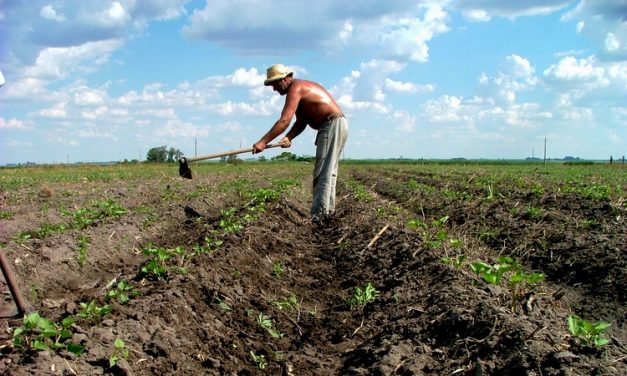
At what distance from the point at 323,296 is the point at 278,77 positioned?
12.2 feet

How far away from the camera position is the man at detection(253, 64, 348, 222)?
8414mm

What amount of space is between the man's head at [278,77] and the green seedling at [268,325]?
4.38 m

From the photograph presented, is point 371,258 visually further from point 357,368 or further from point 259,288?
point 357,368

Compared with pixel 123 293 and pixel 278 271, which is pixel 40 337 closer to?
pixel 123 293

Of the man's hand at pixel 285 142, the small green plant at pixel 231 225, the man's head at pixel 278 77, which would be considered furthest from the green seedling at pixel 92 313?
the man's hand at pixel 285 142

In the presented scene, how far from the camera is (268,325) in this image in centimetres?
468

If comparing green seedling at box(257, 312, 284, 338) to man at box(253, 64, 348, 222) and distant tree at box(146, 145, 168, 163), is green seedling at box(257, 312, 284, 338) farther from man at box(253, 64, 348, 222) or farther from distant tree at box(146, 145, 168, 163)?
distant tree at box(146, 145, 168, 163)

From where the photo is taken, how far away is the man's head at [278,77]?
8398 mm

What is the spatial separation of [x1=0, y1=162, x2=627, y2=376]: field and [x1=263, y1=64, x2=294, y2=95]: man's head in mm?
1951

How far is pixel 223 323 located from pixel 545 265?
13.4 ft

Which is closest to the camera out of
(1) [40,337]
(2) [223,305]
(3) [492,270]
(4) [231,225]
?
(1) [40,337]

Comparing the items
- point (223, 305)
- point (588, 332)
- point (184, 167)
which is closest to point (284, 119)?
point (184, 167)

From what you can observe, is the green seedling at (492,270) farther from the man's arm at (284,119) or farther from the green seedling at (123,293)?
the man's arm at (284,119)

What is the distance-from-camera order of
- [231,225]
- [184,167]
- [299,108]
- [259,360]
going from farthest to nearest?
[299,108] < [184,167] < [231,225] < [259,360]
